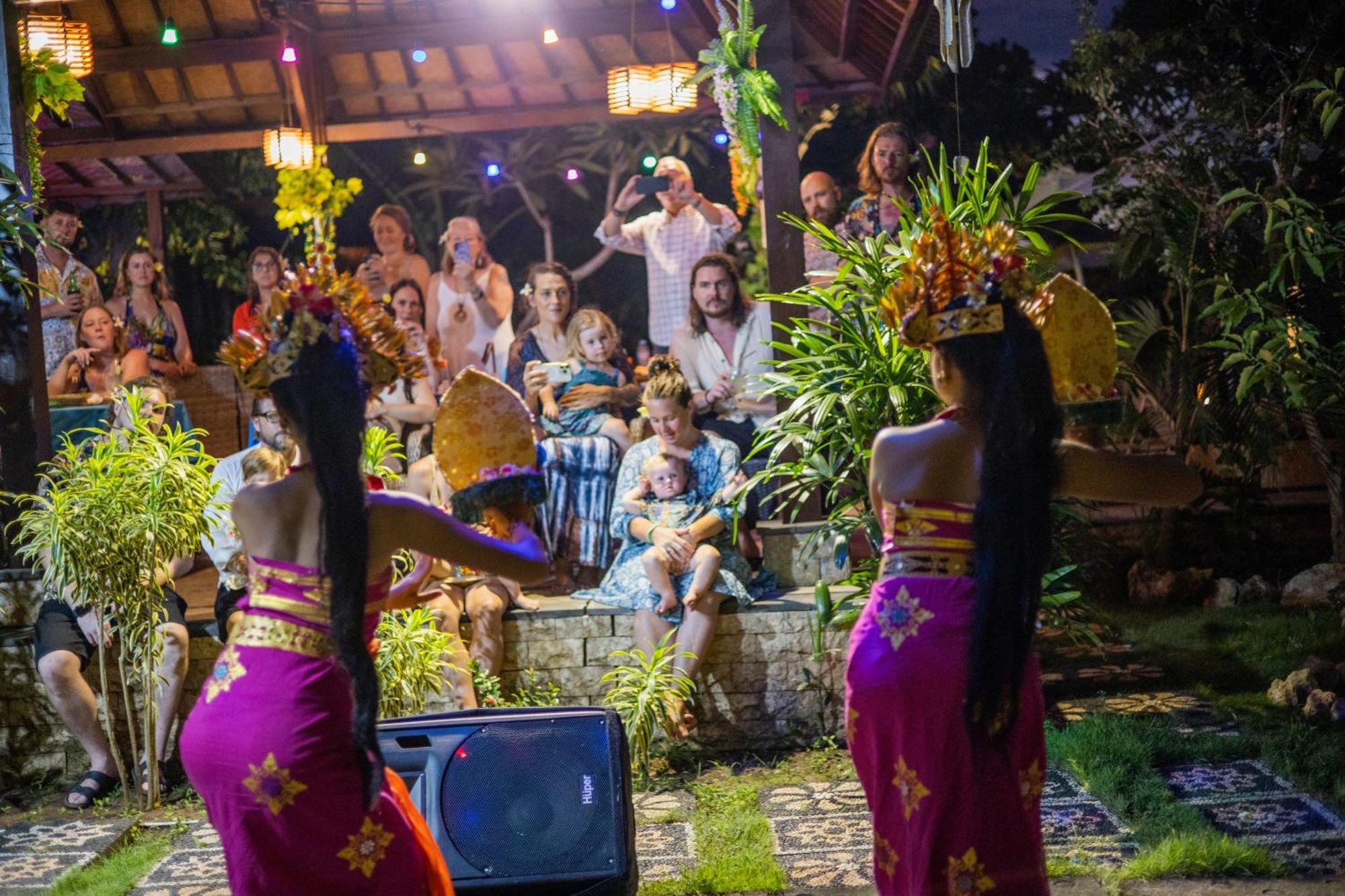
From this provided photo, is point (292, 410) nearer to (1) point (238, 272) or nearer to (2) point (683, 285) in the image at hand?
(2) point (683, 285)

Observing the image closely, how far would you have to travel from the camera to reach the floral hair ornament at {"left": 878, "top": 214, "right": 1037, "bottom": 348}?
271 cm

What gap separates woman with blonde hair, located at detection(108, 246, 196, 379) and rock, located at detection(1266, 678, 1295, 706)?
6.80m

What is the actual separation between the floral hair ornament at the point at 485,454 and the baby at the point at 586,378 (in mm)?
4328

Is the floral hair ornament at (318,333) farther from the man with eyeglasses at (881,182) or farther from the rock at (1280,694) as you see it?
the man with eyeglasses at (881,182)

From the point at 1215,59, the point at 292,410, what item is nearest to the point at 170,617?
the point at 292,410

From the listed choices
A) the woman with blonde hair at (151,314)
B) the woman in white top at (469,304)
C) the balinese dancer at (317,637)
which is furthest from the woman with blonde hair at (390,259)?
the balinese dancer at (317,637)

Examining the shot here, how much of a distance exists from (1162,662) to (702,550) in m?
2.62

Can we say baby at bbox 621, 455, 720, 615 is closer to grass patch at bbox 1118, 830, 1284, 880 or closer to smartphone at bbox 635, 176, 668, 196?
grass patch at bbox 1118, 830, 1284, 880

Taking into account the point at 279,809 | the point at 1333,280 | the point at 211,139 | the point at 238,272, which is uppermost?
the point at 211,139

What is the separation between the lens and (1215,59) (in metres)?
9.19

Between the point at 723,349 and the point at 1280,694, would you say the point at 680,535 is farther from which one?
the point at 1280,694

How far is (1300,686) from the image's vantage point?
580cm

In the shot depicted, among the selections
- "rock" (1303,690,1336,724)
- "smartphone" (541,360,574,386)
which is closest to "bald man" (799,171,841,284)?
"smartphone" (541,360,574,386)

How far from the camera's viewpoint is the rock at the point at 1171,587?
8.38m
